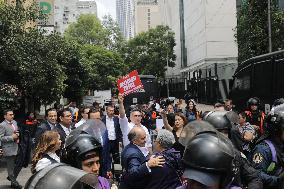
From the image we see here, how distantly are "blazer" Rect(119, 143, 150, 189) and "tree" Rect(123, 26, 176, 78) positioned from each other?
58617 mm

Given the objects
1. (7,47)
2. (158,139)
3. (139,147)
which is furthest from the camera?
(7,47)

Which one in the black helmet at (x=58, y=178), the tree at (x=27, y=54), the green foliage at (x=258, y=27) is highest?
the green foliage at (x=258, y=27)

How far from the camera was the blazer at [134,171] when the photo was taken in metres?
4.39

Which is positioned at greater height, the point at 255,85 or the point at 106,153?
the point at 255,85

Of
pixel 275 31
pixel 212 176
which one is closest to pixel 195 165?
pixel 212 176

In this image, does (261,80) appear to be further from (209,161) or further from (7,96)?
(209,161)

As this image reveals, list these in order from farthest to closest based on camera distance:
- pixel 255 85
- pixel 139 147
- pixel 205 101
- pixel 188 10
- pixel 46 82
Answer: pixel 188 10 < pixel 205 101 < pixel 46 82 < pixel 255 85 < pixel 139 147

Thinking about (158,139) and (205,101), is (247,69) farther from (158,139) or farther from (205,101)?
(205,101)

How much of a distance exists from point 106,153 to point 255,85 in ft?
24.2

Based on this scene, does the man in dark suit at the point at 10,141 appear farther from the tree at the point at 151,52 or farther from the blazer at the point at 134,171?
the tree at the point at 151,52

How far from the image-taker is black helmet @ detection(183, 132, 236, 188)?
2.31m

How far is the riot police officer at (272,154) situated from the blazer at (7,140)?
6940 mm

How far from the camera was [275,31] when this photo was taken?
25.5 meters

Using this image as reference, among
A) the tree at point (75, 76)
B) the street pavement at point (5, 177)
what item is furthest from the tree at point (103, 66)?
the street pavement at point (5, 177)
